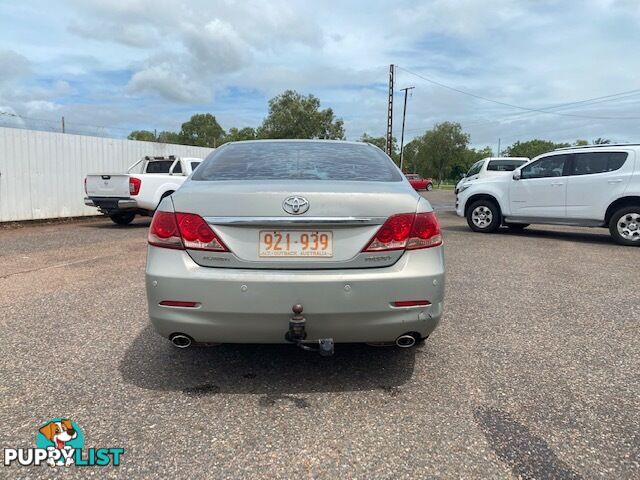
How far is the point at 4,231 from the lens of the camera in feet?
34.9

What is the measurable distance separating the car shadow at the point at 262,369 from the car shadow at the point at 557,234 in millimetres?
7869

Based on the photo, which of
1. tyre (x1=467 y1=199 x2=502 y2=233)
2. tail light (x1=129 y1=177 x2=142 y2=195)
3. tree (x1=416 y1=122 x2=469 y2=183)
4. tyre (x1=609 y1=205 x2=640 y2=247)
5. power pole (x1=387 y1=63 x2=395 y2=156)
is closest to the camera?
tyre (x1=609 y1=205 x2=640 y2=247)

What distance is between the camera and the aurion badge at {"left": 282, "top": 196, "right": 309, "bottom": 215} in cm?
251

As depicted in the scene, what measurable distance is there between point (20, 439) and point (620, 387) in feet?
10.8

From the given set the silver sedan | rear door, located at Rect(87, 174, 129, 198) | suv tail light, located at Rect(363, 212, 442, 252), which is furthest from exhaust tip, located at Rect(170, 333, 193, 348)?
rear door, located at Rect(87, 174, 129, 198)

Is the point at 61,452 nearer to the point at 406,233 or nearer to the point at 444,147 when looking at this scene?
the point at 406,233

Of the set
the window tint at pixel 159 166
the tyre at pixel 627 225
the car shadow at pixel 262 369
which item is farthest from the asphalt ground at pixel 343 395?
the window tint at pixel 159 166

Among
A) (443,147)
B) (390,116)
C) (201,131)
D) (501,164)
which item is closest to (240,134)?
(201,131)

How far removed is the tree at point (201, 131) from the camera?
98.6 metres

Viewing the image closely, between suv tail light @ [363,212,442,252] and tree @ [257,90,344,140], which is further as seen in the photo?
tree @ [257,90,344,140]

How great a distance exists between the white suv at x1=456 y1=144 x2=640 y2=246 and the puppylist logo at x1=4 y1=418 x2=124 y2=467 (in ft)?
30.3

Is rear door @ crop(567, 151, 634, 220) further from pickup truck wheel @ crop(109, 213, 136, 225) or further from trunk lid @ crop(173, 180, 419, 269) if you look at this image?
pickup truck wheel @ crop(109, 213, 136, 225)

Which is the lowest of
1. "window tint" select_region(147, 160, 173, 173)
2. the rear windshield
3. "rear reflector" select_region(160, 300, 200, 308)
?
"rear reflector" select_region(160, 300, 200, 308)

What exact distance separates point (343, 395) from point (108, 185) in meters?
9.97
